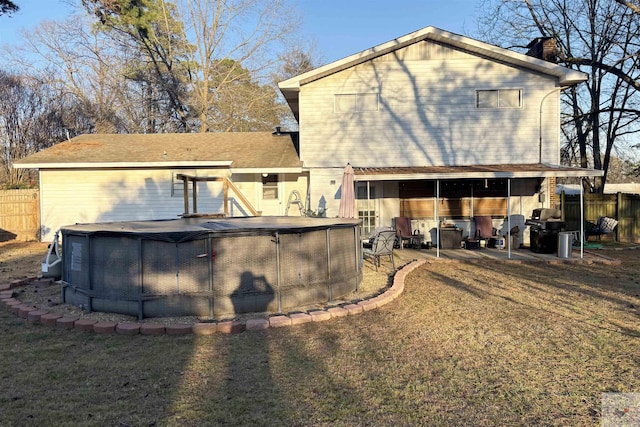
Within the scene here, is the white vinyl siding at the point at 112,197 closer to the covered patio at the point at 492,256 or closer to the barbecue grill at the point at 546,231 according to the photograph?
the covered patio at the point at 492,256

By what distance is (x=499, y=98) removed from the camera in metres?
13.1

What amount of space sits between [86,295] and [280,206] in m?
8.75

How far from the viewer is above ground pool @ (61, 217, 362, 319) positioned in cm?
536

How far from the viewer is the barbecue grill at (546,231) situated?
36.9ft

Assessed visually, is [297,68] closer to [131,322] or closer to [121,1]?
[121,1]

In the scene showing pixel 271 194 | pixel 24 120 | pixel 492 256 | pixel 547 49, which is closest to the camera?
pixel 492 256

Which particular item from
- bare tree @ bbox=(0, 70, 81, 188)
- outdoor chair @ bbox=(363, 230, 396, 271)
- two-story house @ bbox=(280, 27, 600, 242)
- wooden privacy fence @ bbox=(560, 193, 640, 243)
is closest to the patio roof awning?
two-story house @ bbox=(280, 27, 600, 242)

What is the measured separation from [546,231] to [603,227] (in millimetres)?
5208

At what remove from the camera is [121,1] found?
23.0 meters

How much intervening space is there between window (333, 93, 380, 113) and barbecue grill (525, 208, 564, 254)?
5897mm

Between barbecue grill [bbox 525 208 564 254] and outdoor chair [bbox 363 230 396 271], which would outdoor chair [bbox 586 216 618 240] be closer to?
barbecue grill [bbox 525 208 564 254]

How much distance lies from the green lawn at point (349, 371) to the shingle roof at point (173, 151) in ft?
27.8

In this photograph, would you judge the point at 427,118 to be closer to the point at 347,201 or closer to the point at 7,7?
the point at 347,201

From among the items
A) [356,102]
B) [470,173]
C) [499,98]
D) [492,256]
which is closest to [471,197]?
[470,173]
